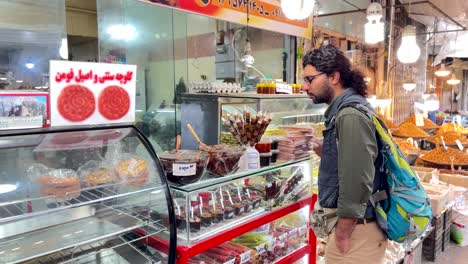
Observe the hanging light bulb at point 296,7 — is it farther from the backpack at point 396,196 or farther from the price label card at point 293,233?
the price label card at point 293,233

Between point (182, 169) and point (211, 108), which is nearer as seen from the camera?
point (182, 169)

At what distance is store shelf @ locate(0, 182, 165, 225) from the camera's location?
1621 mm

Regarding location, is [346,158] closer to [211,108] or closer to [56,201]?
[211,108]

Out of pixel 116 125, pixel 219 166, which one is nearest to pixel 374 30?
pixel 219 166

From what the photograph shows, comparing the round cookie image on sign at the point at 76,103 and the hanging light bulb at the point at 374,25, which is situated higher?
the hanging light bulb at the point at 374,25

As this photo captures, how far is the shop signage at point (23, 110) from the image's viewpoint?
1417 mm

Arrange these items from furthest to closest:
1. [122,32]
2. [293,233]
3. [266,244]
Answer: [122,32] < [293,233] < [266,244]

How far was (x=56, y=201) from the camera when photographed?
1.81 m

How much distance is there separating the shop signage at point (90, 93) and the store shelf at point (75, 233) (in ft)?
1.82

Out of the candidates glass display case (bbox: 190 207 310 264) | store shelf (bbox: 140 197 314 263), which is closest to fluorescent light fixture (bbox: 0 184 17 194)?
store shelf (bbox: 140 197 314 263)

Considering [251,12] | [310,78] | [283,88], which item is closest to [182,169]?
[310,78]

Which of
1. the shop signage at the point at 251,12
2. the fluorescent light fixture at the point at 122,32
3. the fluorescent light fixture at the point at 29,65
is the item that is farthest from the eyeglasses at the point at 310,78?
the fluorescent light fixture at the point at 29,65

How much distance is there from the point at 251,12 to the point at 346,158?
9.18 feet

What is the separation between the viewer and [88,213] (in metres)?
2.05
